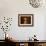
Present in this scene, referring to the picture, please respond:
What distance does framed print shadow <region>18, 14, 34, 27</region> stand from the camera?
166 inches

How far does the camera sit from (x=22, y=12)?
4.24m

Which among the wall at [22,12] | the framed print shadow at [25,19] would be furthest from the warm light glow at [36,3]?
the framed print shadow at [25,19]

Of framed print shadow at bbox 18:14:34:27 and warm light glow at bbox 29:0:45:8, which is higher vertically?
warm light glow at bbox 29:0:45:8

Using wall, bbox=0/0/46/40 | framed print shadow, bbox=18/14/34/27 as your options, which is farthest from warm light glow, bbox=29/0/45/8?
framed print shadow, bbox=18/14/34/27

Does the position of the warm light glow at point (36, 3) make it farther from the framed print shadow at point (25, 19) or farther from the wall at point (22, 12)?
the framed print shadow at point (25, 19)

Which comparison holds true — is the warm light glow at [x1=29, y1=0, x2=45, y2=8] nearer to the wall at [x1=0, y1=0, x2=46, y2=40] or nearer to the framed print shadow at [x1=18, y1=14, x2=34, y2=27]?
the wall at [x1=0, y1=0, x2=46, y2=40]

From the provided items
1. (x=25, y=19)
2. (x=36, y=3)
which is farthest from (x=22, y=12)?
(x=36, y=3)

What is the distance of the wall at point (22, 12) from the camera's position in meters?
4.19

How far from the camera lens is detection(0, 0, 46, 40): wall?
4188 millimetres

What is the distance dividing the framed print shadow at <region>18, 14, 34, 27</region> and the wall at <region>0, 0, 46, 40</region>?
10cm

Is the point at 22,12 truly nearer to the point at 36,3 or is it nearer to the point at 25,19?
the point at 25,19

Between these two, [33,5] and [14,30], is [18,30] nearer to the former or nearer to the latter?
[14,30]

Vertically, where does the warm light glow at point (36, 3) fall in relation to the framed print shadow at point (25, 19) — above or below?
above

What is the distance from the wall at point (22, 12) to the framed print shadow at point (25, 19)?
0.10 metres
